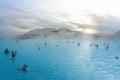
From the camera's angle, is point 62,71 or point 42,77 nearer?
point 42,77

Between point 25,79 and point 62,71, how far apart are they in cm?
796

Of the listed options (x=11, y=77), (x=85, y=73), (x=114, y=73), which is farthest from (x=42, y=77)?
(x=114, y=73)

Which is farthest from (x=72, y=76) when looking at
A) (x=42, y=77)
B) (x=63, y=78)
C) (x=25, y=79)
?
(x=25, y=79)

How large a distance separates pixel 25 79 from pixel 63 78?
546cm

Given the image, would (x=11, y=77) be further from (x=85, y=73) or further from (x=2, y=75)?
(x=85, y=73)

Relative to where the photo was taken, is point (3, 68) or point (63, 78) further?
point (3, 68)

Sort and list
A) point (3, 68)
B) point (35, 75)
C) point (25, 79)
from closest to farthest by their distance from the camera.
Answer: point (25, 79)
point (35, 75)
point (3, 68)

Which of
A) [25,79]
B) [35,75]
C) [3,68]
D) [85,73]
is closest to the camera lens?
[25,79]

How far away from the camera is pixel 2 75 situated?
33.2m

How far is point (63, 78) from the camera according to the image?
31766 mm

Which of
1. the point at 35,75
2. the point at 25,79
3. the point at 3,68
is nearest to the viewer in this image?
the point at 25,79

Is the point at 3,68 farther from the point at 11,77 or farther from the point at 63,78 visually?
the point at 63,78

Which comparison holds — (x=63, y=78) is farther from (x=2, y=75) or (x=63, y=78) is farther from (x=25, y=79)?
(x=2, y=75)

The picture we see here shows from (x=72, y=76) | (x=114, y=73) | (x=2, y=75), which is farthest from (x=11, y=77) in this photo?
(x=114, y=73)
